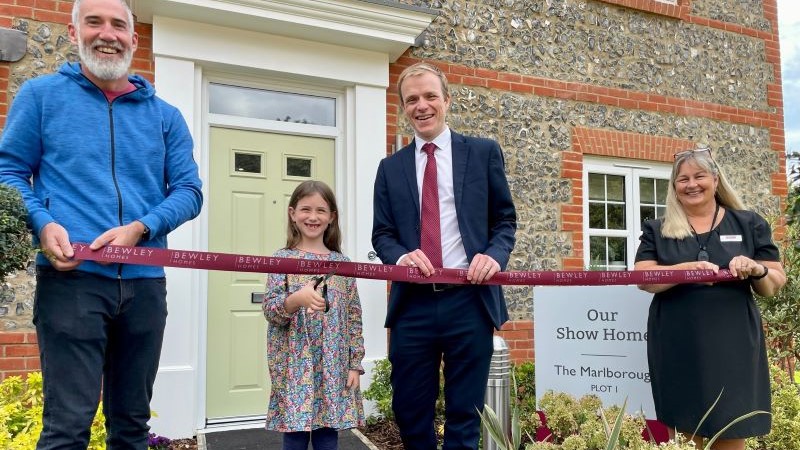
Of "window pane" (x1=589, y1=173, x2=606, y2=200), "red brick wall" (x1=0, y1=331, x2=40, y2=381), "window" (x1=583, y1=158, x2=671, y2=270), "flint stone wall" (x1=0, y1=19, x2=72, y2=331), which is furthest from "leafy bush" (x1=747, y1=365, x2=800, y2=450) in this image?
"flint stone wall" (x1=0, y1=19, x2=72, y2=331)

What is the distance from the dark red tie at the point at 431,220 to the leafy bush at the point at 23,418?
180cm

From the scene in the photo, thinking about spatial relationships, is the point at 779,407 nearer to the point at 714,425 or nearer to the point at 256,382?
the point at 714,425

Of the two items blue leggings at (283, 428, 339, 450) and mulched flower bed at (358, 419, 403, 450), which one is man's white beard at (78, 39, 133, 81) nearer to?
blue leggings at (283, 428, 339, 450)

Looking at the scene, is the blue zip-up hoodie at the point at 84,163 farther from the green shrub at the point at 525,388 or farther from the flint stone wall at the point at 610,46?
the flint stone wall at the point at 610,46

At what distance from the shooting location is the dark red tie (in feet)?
8.48

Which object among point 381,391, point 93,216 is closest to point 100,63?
point 93,216

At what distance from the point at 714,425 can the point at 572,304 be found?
1481mm

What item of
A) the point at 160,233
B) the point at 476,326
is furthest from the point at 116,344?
the point at 476,326

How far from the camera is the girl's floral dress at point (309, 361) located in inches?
108

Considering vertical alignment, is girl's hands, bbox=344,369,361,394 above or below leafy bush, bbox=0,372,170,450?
above

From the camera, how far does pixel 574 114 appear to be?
641 centimetres

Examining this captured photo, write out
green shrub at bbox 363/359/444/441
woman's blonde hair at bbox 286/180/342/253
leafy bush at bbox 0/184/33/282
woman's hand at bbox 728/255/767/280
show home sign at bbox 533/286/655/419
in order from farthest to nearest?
green shrub at bbox 363/359/444/441 < show home sign at bbox 533/286/655/419 < woman's blonde hair at bbox 286/180/342/253 < woman's hand at bbox 728/255/767/280 < leafy bush at bbox 0/184/33/282

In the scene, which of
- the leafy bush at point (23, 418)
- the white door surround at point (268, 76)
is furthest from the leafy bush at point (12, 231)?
the white door surround at point (268, 76)

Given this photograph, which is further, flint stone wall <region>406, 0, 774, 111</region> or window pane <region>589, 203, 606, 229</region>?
window pane <region>589, 203, 606, 229</region>
